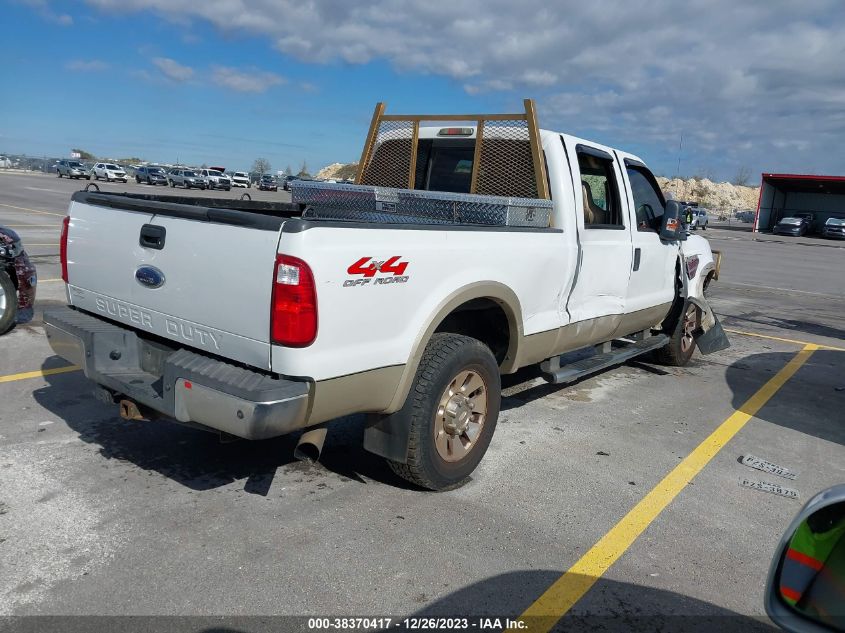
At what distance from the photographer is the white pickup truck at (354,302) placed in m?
3.06

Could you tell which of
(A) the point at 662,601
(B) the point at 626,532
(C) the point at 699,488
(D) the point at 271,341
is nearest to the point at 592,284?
(C) the point at 699,488

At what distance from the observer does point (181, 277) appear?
3404 mm

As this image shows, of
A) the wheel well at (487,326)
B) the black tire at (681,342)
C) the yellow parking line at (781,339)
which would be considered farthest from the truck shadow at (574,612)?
A: the yellow parking line at (781,339)

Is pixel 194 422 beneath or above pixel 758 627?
above

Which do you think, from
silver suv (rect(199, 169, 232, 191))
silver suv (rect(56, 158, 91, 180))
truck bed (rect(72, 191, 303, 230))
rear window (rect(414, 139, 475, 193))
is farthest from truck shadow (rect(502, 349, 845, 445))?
silver suv (rect(56, 158, 91, 180))

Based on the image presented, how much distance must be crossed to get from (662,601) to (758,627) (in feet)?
1.32

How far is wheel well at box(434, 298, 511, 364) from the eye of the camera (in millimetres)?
4391

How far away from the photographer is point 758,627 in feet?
9.86

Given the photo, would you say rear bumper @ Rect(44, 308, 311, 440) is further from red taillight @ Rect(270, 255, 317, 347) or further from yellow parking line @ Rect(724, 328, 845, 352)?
yellow parking line @ Rect(724, 328, 845, 352)

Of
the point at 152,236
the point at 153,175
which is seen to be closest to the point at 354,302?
the point at 152,236

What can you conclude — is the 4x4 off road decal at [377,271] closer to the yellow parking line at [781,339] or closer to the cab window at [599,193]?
the cab window at [599,193]

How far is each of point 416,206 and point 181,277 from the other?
2104mm

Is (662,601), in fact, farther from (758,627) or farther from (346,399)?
(346,399)

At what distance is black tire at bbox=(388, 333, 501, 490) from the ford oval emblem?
1.42 meters
